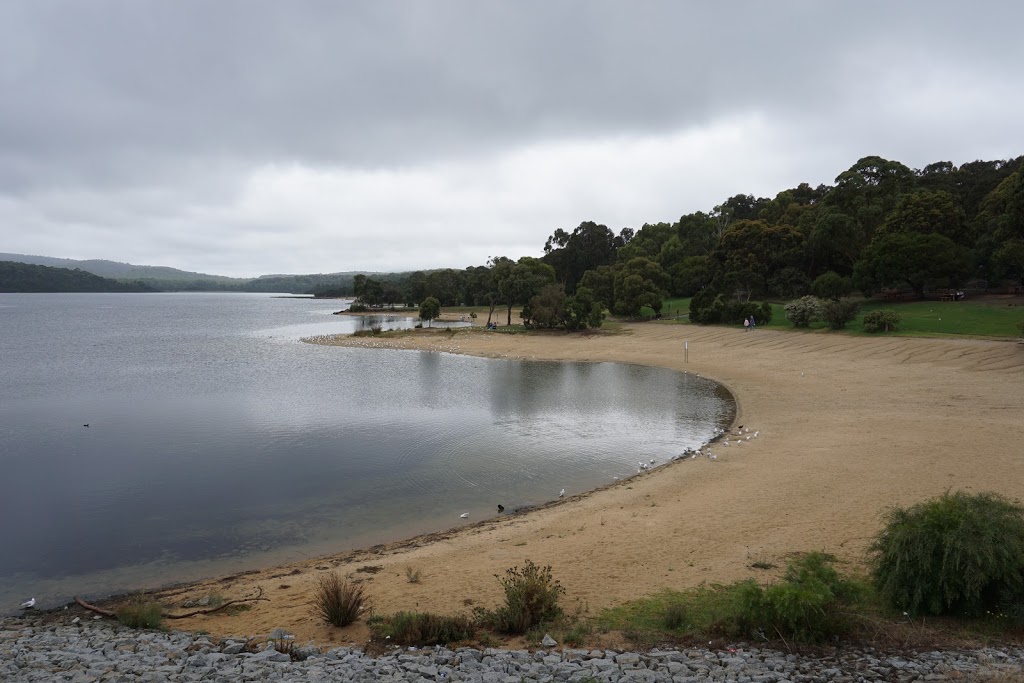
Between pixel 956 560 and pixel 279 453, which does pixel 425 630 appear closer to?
pixel 956 560

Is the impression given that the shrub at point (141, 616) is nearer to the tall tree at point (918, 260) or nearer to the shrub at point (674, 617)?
the shrub at point (674, 617)

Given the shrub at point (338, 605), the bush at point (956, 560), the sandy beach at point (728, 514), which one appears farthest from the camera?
the sandy beach at point (728, 514)

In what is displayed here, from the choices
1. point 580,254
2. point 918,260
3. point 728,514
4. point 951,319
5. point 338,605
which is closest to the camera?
point 338,605

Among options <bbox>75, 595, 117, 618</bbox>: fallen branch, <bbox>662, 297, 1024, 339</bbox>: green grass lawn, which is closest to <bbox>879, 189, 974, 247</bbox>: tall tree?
<bbox>662, 297, 1024, 339</bbox>: green grass lawn

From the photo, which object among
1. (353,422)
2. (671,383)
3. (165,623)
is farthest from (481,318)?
(165,623)

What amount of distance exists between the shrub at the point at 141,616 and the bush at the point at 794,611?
787cm

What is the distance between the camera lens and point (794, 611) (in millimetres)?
6859

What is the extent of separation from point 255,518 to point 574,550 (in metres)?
7.34

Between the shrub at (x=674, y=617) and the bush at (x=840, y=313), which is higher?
the bush at (x=840, y=313)

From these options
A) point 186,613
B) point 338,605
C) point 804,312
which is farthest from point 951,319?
point 186,613

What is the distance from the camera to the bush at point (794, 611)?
22.5ft

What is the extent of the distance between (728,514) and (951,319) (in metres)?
38.1

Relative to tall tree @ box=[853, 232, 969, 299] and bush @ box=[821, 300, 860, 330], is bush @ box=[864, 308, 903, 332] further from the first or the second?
tall tree @ box=[853, 232, 969, 299]

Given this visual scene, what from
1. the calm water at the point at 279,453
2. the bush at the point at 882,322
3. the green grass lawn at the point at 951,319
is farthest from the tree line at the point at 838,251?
the calm water at the point at 279,453
